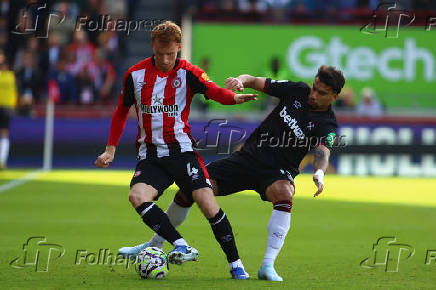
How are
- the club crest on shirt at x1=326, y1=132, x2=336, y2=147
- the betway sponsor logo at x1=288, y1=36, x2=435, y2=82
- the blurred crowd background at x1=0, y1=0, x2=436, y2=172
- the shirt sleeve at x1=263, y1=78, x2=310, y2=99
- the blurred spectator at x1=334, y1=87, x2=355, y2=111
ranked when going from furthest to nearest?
the betway sponsor logo at x1=288, y1=36, x2=435, y2=82 < the blurred spectator at x1=334, y1=87, x2=355, y2=111 < the blurred crowd background at x1=0, y1=0, x2=436, y2=172 < the shirt sleeve at x1=263, y1=78, x2=310, y2=99 < the club crest on shirt at x1=326, y1=132, x2=336, y2=147

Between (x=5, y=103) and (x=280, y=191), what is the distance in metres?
13.8

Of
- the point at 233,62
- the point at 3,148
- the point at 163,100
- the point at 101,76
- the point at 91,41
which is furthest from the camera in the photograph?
the point at 91,41

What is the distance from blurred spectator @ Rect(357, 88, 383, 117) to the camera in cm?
2175

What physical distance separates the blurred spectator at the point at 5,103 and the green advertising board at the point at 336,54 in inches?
202

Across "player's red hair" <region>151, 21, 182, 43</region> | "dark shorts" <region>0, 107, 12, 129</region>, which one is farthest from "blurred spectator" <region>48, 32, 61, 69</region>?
"player's red hair" <region>151, 21, 182, 43</region>

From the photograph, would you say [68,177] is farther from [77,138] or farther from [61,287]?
[61,287]

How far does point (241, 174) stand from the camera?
782cm

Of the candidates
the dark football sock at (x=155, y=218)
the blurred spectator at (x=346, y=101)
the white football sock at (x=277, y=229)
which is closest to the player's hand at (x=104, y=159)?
the dark football sock at (x=155, y=218)

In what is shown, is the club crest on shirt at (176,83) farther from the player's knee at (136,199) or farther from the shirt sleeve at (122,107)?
the player's knee at (136,199)

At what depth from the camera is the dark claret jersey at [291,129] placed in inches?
303

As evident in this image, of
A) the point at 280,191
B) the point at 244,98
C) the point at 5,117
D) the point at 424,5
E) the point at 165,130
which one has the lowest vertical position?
the point at 5,117

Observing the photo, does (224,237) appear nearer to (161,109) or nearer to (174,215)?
(174,215)

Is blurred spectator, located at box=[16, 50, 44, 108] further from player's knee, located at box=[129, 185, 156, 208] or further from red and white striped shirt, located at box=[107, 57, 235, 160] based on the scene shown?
player's knee, located at box=[129, 185, 156, 208]

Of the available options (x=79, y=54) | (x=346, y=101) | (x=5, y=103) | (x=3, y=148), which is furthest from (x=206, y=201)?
(x=79, y=54)
